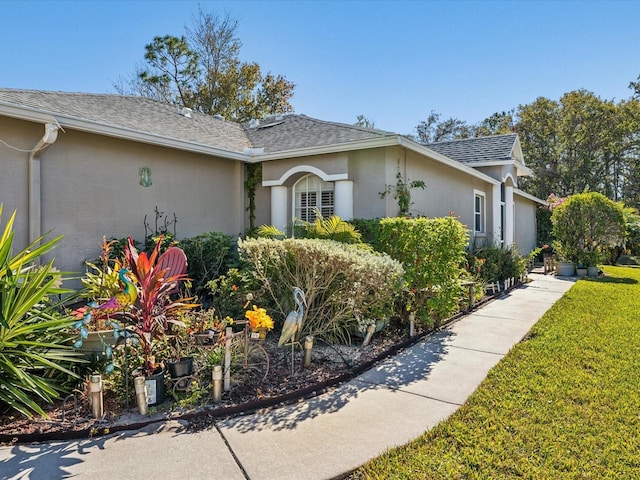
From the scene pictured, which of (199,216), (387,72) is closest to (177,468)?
(199,216)

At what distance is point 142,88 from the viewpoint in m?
27.0

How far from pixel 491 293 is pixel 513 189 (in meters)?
7.28

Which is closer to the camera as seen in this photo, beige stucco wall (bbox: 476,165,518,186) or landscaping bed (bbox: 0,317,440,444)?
landscaping bed (bbox: 0,317,440,444)

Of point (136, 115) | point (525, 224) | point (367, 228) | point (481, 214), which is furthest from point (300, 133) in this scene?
point (525, 224)

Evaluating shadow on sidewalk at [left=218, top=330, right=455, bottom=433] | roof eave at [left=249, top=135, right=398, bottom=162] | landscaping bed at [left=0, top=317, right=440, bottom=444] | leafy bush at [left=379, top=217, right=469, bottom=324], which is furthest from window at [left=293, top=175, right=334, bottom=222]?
landscaping bed at [left=0, top=317, right=440, bottom=444]

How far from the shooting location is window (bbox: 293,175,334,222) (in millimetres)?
10469

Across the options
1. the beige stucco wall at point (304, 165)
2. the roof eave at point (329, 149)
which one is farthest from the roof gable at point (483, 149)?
the roof eave at point (329, 149)

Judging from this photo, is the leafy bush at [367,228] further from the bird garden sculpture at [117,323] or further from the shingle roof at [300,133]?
the bird garden sculpture at [117,323]

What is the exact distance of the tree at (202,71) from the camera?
26188 mm

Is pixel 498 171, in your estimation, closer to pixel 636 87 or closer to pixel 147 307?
pixel 147 307

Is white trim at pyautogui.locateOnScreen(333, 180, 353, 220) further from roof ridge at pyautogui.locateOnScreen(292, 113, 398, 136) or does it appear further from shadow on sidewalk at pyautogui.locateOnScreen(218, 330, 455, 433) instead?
shadow on sidewalk at pyautogui.locateOnScreen(218, 330, 455, 433)

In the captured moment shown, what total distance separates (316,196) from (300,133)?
2.30 m

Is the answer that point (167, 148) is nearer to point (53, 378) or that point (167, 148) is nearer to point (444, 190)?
point (53, 378)

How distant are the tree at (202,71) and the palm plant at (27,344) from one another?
2410 centimetres
